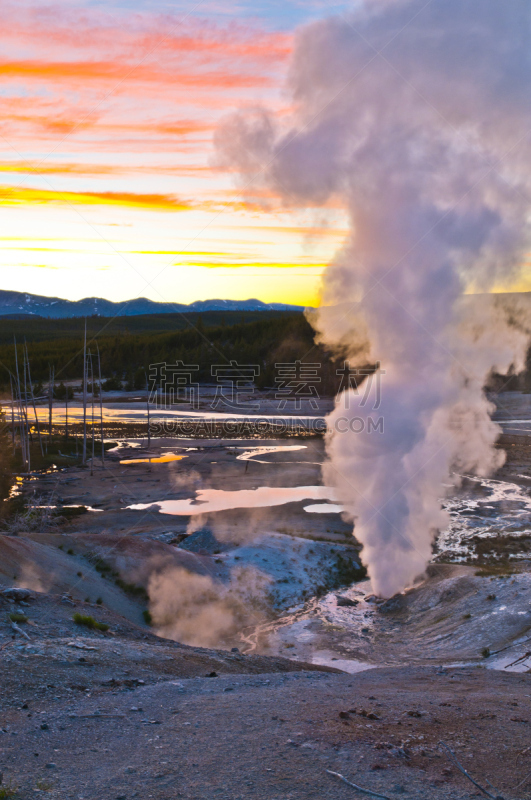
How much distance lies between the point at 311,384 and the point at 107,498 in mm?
56351

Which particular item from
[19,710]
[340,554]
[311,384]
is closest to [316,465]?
[340,554]

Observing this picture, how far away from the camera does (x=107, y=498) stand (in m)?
30.9

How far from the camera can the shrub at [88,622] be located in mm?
11492

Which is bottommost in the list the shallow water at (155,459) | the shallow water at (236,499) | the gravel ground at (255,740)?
the shallow water at (236,499)

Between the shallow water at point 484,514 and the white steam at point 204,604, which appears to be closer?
the white steam at point 204,604

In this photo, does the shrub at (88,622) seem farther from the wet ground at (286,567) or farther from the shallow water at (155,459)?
the shallow water at (155,459)

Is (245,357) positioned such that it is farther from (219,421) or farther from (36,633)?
(36,633)

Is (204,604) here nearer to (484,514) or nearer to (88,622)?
(88,622)

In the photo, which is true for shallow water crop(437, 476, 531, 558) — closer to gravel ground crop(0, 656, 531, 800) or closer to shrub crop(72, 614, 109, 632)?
shrub crop(72, 614, 109, 632)

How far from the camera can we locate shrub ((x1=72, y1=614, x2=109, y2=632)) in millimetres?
11492

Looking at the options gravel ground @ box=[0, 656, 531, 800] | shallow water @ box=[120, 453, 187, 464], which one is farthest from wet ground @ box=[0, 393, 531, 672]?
shallow water @ box=[120, 453, 187, 464]

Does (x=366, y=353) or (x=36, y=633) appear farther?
(x=366, y=353)

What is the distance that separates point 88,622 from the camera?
38.0 feet

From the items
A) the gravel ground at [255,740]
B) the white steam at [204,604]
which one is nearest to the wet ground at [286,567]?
the white steam at [204,604]
